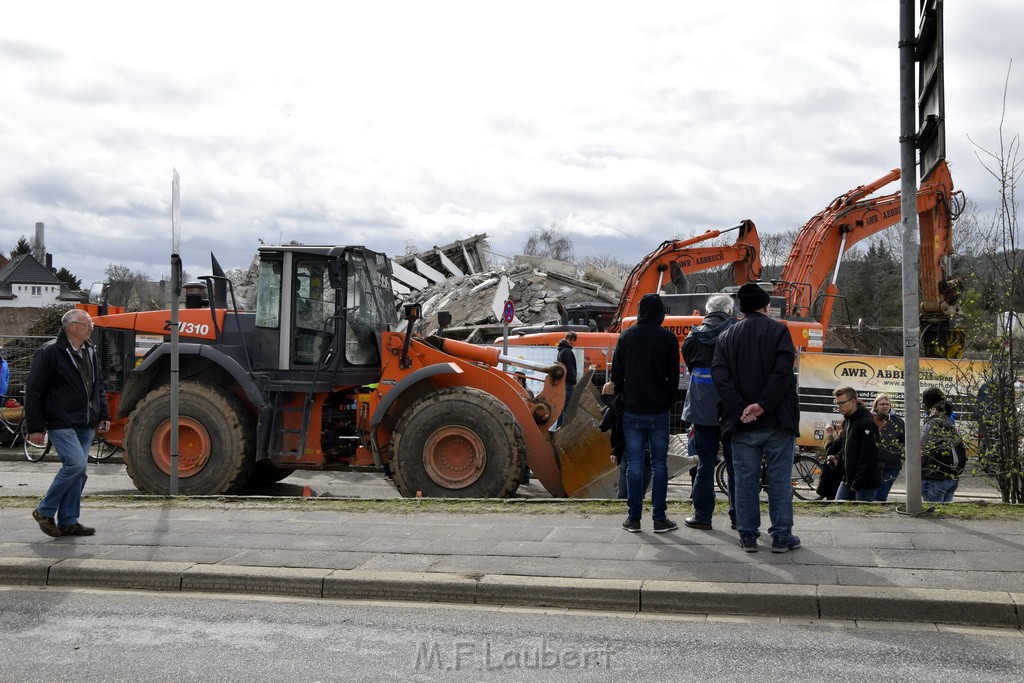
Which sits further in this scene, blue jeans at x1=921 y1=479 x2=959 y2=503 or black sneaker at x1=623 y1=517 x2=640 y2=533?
blue jeans at x1=921 y1=479 x2=959 y2=503

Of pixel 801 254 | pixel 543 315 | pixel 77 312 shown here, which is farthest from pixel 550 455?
pixel 543 315

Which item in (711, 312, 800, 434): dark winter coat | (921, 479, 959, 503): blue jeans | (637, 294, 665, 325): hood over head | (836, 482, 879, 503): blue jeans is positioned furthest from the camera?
(836, 482, 879, 503): blue jeans

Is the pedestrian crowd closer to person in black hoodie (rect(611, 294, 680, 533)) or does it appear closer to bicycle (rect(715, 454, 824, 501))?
person in black hoodie (rect(611, 294, 680, 533))

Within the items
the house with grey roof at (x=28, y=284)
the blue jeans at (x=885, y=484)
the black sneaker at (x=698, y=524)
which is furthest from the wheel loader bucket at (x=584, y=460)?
the house with grey roof at (x=28, y=284)

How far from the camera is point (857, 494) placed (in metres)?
9.68

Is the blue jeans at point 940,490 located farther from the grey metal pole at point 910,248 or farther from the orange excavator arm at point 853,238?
the orange excavator arm at point 853,238

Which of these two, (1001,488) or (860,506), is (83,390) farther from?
(1001,488)

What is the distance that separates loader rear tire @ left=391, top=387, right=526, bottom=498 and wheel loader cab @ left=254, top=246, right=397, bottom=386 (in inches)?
53.4

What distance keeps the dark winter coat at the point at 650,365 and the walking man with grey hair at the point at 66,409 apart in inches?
168

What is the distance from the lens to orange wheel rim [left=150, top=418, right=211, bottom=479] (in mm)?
11320

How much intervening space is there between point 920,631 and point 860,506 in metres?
2.95

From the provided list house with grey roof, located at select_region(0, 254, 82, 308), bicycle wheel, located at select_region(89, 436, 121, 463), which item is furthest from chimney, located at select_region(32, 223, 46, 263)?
bicycle wheel, located at select_region(89, 436, 121, 463)

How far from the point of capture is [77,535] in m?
8.32

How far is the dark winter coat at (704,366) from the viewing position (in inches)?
303
